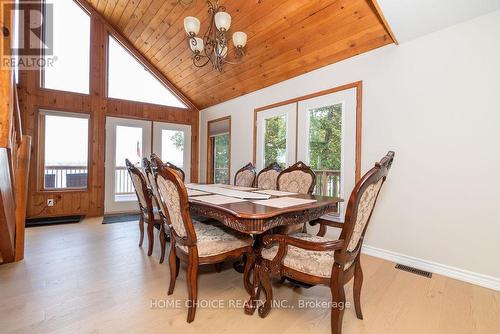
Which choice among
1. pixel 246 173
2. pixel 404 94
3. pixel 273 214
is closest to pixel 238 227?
pixel 273 214

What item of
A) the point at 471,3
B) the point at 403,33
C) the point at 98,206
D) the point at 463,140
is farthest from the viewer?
the point at 98,206

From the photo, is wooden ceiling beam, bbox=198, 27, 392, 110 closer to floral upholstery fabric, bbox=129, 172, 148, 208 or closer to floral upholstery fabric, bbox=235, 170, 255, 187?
floral upholstery fabric, bbox=235, 170, 255, 187

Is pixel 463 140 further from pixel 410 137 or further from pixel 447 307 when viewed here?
pixel 447 307

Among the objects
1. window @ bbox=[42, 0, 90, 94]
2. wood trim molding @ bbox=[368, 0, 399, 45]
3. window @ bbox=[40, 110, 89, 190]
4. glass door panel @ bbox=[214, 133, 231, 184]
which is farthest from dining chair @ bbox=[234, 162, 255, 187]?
window @ bbox=[42, 0, 90, 94]

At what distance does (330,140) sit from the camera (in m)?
3.11

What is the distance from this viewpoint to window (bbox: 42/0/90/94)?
4.16 metres

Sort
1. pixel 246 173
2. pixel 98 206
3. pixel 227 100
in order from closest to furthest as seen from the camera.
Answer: pixel 246 173 → pixel 98 206 → pixel 227 100

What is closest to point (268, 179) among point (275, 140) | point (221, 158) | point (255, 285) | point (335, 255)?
point (275, 140)

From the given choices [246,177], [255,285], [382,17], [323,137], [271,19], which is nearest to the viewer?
[255,285]

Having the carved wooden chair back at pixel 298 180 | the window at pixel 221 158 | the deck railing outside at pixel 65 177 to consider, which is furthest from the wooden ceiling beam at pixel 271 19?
the deck railing outside at pixel 65 177

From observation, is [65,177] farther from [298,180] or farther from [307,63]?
[307,63]

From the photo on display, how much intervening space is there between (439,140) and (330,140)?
1151mm

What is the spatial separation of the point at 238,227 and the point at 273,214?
223 mm

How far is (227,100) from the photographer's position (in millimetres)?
4867
